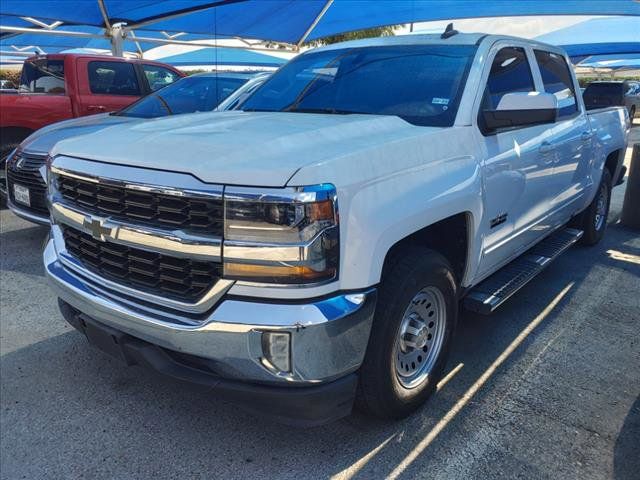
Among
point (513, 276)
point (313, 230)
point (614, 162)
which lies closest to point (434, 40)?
point (513, 276)

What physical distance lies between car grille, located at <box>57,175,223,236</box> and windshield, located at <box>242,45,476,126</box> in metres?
1.42

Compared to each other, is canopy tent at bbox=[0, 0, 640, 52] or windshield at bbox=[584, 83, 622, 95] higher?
canopy tent at bbox=[0, 0, 640, 52]

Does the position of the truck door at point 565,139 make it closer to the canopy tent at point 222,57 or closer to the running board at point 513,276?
the running board at point 513,276

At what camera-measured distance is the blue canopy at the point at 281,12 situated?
10633mm

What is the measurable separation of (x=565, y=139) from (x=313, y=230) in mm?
2987

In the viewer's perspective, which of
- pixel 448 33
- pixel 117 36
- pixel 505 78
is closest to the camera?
pixel 505 78

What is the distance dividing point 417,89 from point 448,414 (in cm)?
189

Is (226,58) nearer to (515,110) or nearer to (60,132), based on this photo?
(60,132)

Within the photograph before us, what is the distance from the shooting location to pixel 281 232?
2.05m

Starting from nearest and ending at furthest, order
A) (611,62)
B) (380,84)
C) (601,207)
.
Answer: (380,84) → (601,207) → (611,62)

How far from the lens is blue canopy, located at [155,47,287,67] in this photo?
22172 mm

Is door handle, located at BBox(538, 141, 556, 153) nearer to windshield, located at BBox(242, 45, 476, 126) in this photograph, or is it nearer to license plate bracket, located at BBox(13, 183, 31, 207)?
windshield, located at BBox(242, 45, 476, 126)

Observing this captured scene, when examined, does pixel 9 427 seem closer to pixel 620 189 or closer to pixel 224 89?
pixel 224 89

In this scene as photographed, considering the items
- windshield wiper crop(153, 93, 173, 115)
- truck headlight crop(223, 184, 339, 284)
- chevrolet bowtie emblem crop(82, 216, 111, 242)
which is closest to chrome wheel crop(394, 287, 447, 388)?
truck headlight crop(223, 184, 339, 284)
